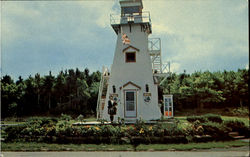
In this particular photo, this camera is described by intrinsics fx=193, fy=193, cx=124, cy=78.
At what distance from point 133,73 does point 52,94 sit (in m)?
27.0

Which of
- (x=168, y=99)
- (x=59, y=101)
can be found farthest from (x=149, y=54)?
(x=59, y=101)

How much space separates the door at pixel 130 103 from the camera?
15.1m

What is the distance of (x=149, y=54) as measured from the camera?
1633 centimetres

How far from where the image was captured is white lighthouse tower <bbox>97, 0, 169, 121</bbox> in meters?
15.1

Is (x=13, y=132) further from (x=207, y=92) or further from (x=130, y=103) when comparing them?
(x=207, y=92)

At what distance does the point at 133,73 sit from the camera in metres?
15.5

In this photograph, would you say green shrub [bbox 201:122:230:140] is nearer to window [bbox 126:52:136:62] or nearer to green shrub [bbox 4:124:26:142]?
window [bbox 126:52:136:62]

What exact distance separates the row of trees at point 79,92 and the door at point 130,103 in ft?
51.4

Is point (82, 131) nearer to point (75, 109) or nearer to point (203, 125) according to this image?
point (203, 125)

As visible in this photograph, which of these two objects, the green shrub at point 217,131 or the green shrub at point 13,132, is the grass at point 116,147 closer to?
the green shrub at point 217,131

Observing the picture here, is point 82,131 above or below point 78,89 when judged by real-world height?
below
